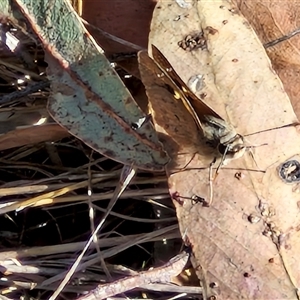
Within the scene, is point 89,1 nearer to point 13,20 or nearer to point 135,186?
point 13,20

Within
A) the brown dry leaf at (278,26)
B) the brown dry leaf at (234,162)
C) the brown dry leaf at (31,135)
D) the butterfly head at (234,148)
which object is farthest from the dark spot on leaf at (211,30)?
the brown dry leaf at (31,135)

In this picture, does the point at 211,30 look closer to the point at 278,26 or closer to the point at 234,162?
the point at 278,26

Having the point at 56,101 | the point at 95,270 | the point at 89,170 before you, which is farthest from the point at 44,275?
the point at 56,101

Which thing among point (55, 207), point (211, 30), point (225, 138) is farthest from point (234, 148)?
point (55, 207)

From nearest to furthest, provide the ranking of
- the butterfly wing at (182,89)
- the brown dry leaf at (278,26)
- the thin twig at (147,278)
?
1. the butterfly wing at (182,89)
2. the thin twig at (147,278)
3. the brown dry leaf at (278,26)

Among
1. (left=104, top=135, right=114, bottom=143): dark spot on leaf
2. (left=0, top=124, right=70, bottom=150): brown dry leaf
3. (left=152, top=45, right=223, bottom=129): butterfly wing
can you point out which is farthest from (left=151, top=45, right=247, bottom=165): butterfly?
(left=0, top=124, right=70, bottom=150): brown dry leaf

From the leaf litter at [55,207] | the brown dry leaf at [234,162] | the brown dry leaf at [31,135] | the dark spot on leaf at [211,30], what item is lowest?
the leaf litter at [55,207]

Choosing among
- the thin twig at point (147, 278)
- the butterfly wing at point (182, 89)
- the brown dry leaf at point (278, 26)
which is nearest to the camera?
the butterfly wing at point (182, 89)

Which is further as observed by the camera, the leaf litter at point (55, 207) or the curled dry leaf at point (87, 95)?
the leaf litter at point (55, 207)

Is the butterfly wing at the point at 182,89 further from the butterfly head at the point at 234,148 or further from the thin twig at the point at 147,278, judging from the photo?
the thin twig at the point at 147,278
